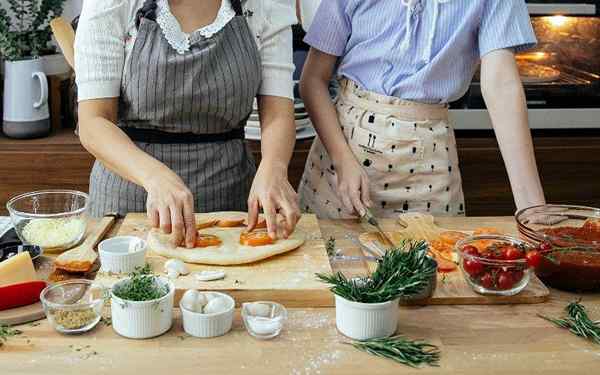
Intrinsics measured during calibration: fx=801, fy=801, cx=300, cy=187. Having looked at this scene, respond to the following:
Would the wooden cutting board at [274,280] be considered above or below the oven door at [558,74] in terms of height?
below

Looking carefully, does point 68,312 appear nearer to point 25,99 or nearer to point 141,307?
point 141,307

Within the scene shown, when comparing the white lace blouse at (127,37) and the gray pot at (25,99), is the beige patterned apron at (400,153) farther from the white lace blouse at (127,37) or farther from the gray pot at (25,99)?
the gray pot at (25,99)

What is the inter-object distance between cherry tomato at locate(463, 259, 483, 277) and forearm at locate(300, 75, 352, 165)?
54 cm

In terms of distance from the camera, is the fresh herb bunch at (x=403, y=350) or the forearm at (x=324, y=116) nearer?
the fresh herb bunch at (x=403, y=350)

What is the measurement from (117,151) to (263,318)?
0.51 m

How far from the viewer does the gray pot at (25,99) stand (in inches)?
95.5

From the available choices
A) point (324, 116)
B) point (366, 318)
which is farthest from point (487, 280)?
point (324, 116)

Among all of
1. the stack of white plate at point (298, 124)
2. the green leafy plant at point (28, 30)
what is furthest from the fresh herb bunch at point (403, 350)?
the green leafy plant at point (28, 30)

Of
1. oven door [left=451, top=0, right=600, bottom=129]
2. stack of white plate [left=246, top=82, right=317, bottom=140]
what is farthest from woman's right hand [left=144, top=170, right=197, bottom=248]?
oven door [left=451, top=0, right=600, bottom=129]

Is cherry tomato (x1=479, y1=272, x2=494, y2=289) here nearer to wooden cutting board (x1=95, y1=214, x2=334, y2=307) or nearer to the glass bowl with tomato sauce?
the glass bowl with tomato sauce

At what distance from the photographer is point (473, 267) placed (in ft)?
4.29

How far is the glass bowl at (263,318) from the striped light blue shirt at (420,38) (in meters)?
0.75

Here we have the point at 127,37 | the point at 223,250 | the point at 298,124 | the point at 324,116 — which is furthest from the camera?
the point at 298,124

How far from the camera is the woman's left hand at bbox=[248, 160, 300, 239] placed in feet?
4.83
